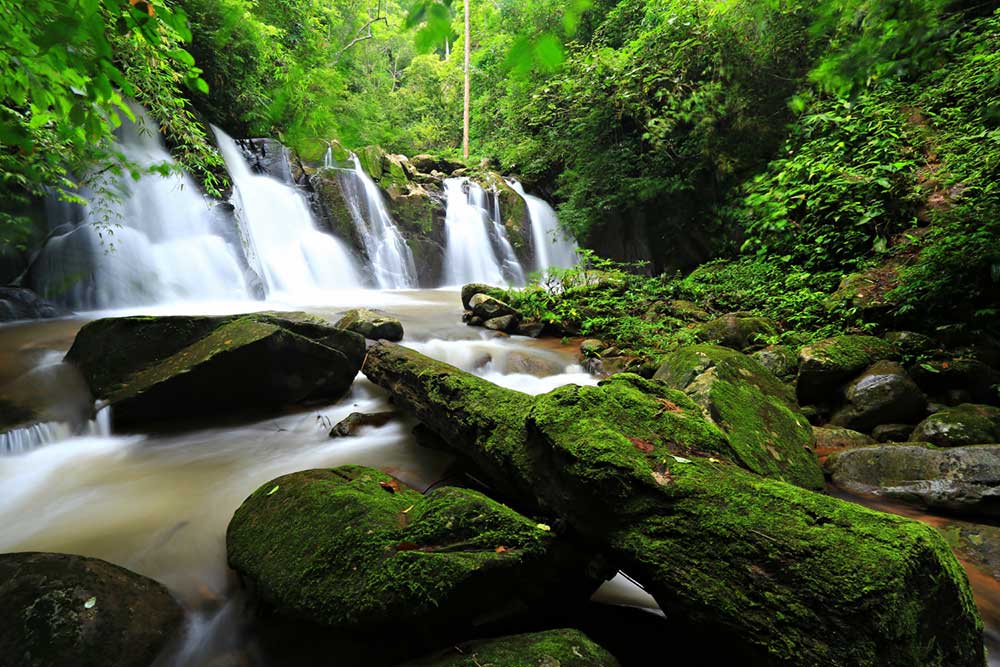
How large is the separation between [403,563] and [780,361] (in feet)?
16.7

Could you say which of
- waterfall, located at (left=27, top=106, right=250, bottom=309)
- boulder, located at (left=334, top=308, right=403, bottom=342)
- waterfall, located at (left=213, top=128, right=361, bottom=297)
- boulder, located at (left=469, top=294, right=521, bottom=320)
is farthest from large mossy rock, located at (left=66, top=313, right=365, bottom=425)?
waterfall, located at (left=213, top=128, right=361, bottom=297)

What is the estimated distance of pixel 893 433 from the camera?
383cm

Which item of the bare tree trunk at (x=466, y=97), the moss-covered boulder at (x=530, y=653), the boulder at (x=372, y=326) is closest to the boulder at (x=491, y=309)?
the boulder at (x=372, y=326)

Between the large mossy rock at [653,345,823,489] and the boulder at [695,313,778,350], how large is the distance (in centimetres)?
157

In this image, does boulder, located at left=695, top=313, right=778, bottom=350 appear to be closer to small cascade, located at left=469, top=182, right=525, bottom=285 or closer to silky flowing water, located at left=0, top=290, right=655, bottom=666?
silky flowing water, located at left=0, top=290, right=655, bottom=666

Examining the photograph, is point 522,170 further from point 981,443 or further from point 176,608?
point 176,608

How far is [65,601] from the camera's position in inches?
69.8

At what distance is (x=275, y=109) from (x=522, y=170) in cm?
817

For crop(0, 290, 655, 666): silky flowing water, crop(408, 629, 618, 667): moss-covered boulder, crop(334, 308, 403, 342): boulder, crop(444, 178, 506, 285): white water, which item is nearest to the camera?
crop(408, 629, 618, 667): moss-covered boulder

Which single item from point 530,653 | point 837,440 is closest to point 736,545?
point 530,653

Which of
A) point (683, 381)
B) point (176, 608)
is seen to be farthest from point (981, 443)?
point (176, 608)

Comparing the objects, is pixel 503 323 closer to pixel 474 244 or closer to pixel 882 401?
pixel 882 401

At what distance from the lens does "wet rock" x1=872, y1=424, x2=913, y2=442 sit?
12.4 feet

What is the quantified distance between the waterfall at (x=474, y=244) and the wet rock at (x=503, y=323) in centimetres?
610
